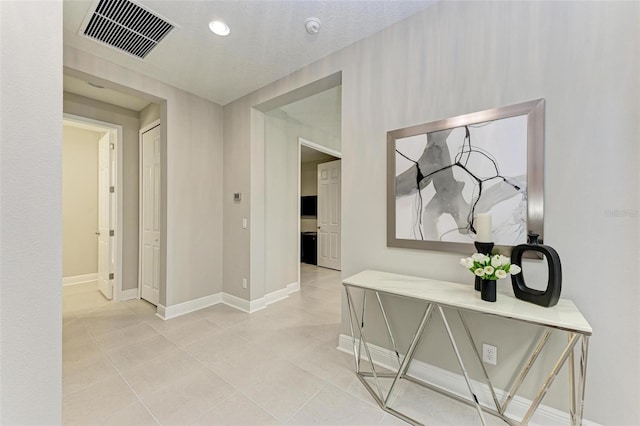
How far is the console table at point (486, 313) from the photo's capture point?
1.16 meters

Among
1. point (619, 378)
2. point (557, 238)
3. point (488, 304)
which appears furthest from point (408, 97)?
point (619, 378)

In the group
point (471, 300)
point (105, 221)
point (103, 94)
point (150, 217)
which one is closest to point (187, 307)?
point (150, 217)

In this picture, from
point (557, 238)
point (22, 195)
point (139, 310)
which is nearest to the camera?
point (22, 195)

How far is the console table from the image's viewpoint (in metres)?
1.16

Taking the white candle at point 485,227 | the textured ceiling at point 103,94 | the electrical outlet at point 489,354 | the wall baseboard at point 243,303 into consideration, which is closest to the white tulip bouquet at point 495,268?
the white candle at point 485,227

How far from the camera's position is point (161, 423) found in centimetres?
151

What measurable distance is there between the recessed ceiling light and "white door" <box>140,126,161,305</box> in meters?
1.85

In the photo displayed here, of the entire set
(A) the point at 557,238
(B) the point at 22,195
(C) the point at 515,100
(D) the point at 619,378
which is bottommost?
(D) the point at 619,378

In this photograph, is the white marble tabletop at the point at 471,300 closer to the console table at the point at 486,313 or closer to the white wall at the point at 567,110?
the console table at the point at 486,313

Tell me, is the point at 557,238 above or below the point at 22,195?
below

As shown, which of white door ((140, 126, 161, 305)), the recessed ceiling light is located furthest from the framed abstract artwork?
white door ((140, 126, 161, 305))

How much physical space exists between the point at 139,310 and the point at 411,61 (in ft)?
13.0

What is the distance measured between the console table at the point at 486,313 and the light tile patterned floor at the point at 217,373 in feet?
0.58

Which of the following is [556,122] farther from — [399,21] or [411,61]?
[399,21]
